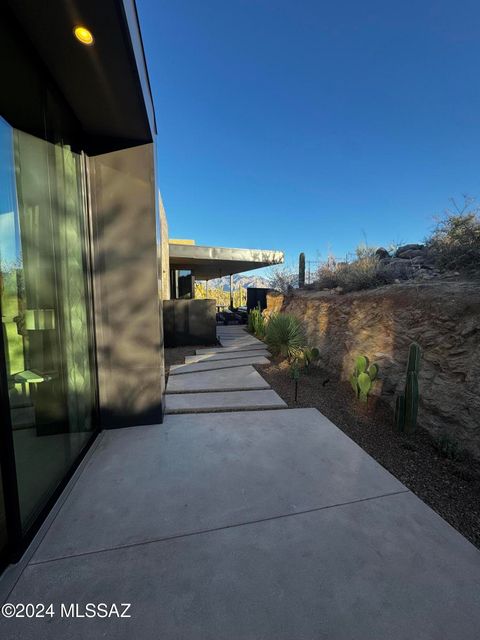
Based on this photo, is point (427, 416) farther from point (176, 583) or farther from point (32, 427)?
point (32, 427)

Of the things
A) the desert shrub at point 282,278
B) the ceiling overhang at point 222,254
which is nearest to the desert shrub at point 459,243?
the desert shrub at point 282,278

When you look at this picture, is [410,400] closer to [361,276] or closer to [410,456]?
[410,456]

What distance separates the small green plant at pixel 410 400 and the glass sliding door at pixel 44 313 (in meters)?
3.17

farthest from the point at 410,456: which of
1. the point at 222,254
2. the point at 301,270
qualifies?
the point at 222,254

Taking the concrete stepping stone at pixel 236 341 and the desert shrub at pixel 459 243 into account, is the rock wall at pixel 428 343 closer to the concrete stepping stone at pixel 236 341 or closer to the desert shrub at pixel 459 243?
the desert shrub at pixel 459 243

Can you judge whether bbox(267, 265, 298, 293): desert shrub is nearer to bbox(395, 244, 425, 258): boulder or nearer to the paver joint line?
bbox(395, 244, 425, 258): boulder

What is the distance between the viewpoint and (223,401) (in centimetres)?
373

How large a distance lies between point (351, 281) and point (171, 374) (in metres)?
3.94

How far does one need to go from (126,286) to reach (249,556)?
8.26 ft

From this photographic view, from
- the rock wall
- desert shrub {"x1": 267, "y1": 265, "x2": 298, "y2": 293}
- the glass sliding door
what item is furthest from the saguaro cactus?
the glass sliding door

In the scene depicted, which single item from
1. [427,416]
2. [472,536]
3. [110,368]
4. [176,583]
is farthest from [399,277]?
[176,583]

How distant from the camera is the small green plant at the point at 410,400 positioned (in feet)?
8.89

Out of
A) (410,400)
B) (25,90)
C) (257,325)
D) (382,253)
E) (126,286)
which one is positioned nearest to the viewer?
(25,90)

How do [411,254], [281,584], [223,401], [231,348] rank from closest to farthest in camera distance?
[281,584], [223,401], [411,254], [231,348]
